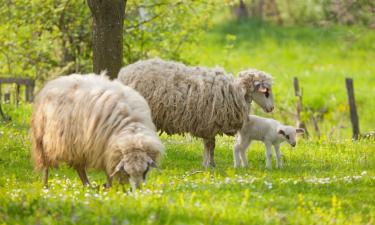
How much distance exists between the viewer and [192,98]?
40.9 ft

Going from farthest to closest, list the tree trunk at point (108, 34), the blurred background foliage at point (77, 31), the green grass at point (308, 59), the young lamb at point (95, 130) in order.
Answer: the green grass at point (308, 59) < the blurred background foliage at point (77, 31) < the tree trunk at point (108, 34) < the young lamb at point (95, 130)

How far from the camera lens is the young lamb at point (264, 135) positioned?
41.0 ft

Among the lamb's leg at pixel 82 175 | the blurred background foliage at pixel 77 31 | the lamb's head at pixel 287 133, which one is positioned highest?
the blurred background foliage at pixel 77 31

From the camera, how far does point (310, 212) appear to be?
27.9 ft

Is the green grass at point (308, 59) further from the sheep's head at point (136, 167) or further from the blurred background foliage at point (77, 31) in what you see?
the sheep's head at point (136, 167)

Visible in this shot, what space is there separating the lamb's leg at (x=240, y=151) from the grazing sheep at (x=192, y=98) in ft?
0.59

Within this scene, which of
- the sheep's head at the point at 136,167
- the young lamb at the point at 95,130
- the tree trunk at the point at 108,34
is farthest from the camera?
the tree trunk at the point at 108,34

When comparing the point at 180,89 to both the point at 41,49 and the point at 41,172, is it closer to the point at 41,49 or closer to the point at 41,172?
the point at 41,172

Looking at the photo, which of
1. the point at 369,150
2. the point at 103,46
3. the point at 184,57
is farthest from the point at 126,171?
the point at 184,57

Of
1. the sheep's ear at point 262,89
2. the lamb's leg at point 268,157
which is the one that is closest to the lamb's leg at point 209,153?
the lamb's leg at point 268,157

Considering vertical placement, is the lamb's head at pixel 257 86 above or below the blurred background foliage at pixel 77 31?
below

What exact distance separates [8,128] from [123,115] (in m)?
5.60

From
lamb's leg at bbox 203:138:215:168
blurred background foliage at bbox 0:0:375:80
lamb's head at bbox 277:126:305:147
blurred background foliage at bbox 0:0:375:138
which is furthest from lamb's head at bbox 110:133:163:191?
blurred background foliage at bbox 0:0:375:80

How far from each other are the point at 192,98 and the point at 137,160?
3.27 metres
